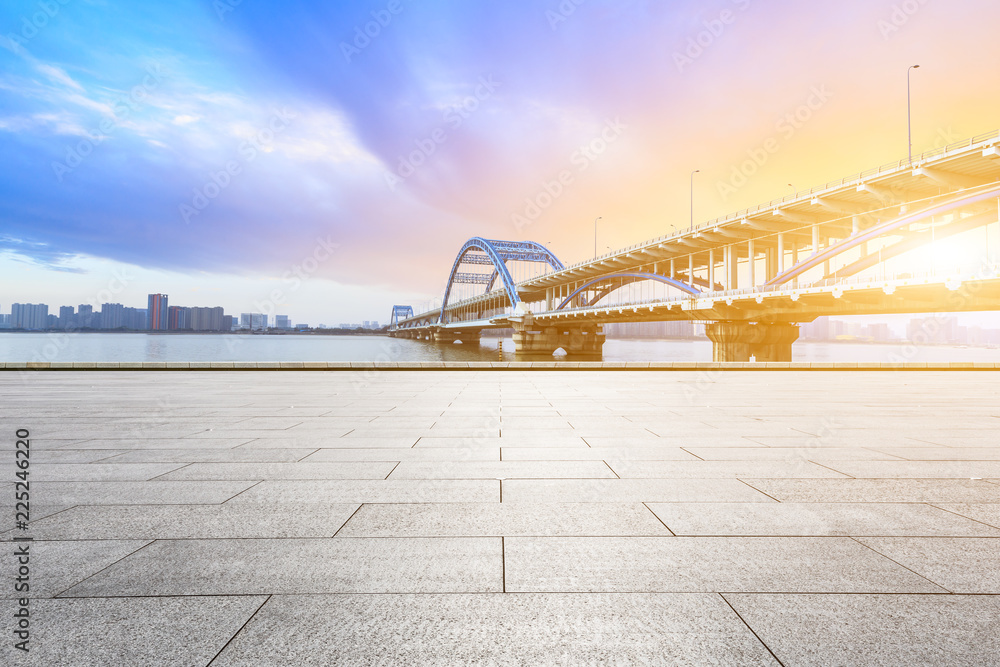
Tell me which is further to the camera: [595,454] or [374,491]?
[595,454]

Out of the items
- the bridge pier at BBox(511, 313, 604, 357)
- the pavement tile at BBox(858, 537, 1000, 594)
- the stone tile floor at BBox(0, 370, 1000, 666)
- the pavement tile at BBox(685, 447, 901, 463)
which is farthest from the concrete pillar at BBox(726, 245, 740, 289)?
the pavement tile at BBox(858, 537, 1000, 594)

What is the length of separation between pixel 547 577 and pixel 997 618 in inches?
93.4

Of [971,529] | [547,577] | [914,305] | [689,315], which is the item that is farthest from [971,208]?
[547,577]

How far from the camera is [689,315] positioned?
57.9 metres

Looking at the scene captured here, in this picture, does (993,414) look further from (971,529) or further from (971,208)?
(971,208)

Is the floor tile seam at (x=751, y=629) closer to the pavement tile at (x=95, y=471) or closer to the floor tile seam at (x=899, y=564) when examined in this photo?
the floor tile seam at (x=899, y=564)

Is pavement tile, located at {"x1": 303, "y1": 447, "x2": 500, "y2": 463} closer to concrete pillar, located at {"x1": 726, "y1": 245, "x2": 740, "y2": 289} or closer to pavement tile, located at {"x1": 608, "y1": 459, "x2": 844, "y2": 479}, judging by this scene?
pavement tile, located at {"x1": 608, "y1": 459, "x2": 844, "y2": 479}

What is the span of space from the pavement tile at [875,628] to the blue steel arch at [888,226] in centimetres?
4841

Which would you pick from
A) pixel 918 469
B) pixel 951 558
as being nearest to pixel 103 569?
pixel 951 558

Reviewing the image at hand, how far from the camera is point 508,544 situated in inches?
140

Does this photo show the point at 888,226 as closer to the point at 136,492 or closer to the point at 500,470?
the point at 500,470

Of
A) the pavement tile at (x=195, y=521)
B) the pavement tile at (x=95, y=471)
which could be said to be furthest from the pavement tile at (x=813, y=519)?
the pavement tile at (x=95, y=471)

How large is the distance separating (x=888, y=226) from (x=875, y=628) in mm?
51556

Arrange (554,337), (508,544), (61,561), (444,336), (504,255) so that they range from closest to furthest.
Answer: (61,561) < (508,544) < (554,337) < (504,255) < (444,336)
